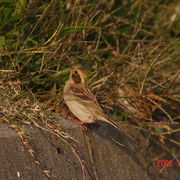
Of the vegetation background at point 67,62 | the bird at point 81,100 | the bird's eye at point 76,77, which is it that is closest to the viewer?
the vegetation background at point 67,62

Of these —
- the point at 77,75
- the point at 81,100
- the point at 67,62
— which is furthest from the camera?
the point at 67,62

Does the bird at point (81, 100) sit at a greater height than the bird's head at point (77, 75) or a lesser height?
lesser

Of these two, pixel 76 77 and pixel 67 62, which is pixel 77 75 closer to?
pixel 76 77

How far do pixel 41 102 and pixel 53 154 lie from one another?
1.04 meters

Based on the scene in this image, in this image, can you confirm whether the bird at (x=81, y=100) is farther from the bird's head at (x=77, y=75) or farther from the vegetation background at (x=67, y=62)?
the vegetation background at (x=67, y=62)

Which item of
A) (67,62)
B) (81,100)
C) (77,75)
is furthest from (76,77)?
(67,62)

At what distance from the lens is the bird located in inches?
209

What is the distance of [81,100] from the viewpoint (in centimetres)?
562

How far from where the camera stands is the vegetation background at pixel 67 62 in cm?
488

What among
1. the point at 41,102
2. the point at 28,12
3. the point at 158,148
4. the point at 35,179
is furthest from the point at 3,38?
the point at 158,148

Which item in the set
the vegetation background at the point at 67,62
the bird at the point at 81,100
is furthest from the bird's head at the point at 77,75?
the vegetation background at the point at 67,62

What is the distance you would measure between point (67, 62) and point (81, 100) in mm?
533

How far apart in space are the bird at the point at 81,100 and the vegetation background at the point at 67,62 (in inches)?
5.1

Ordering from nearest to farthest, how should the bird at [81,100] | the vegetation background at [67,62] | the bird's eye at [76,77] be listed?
the vegetation background at [67,62]
the bird at [81,100]
the bird's eye at [76,77]
